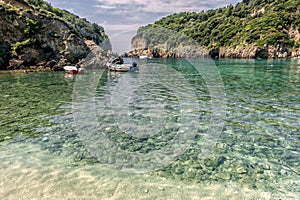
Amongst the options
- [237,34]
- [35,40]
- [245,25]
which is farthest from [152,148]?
[245,25]

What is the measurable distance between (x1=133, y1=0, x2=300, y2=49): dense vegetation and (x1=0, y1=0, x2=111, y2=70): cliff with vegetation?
3467 inches

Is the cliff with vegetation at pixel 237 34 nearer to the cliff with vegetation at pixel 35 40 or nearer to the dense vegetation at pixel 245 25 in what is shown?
the dense vegetation at pixel 245 25

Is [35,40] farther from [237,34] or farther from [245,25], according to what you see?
[245,25]

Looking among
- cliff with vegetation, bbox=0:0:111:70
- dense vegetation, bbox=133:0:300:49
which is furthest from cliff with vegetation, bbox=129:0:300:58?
cliff with vegetation, bbox=0:0:111:70

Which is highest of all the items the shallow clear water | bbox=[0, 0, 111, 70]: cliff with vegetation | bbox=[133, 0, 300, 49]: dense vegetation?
bbox=[133, 0, 300, 49]: dense vegetation

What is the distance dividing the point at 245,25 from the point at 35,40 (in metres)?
117

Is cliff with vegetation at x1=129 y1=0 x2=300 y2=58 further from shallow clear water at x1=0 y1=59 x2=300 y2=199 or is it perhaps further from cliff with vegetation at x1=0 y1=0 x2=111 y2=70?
shallow clear water at x1=0 y1=59 x2=300 y2=199

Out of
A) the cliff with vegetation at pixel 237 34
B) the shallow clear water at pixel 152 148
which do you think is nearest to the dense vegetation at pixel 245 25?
the cliff with vegetation at pixel 237 34

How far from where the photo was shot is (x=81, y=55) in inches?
2040

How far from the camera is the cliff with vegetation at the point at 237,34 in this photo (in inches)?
4003

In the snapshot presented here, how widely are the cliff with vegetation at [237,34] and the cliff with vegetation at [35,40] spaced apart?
76.0 m

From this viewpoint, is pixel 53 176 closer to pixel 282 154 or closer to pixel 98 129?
pixel 98 129

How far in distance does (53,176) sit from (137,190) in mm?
2713

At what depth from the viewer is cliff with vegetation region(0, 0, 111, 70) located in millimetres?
44562
